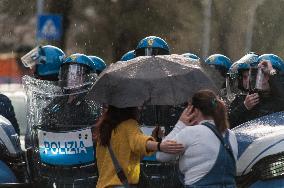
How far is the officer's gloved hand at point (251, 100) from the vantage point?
6.96 metres

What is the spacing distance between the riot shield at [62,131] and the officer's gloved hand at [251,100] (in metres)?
1.28

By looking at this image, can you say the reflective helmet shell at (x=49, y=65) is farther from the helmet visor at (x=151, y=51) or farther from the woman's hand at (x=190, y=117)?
the woman's hand at (x=190, y=117)

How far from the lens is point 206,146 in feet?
17.4

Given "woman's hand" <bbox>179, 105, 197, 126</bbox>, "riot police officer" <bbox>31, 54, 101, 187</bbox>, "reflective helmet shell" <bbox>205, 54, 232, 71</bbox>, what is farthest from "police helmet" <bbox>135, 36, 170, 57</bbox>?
"woman's hand" <bbox>179, 105, 197, 126</bbox>

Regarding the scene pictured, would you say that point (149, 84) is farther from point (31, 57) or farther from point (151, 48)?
point (151, 48)

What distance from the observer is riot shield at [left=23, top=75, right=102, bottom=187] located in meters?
7.31

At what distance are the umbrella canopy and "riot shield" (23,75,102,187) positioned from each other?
123 cm

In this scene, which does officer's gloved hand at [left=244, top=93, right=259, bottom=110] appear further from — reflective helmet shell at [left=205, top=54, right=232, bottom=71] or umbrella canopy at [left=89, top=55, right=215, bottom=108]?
reflective helmet shell at [left=205, top=54, right=232, bottom=71]

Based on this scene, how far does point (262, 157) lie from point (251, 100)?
1087mm

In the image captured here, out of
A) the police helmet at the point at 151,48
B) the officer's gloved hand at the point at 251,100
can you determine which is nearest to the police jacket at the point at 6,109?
the police helmet at the point at 151,48

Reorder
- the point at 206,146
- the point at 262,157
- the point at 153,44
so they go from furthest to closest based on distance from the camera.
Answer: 1. the point at 153,44
2. the point at 262,157
3. the point at 206,146

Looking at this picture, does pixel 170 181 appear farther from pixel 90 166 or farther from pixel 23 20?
pixel 23 20

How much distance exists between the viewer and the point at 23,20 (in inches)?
1299

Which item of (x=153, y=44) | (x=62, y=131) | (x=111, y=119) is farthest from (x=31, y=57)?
(x=111, y=119)
